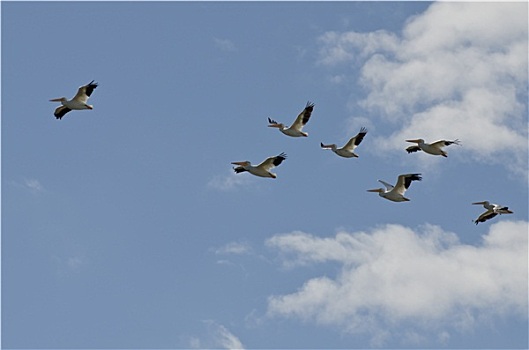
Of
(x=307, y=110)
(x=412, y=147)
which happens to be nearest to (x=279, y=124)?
(x=307, y=110)

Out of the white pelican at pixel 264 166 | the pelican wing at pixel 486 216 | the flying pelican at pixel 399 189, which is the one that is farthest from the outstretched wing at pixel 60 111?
the pelican wing at pixel 486 216

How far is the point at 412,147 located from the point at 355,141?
7.10ft

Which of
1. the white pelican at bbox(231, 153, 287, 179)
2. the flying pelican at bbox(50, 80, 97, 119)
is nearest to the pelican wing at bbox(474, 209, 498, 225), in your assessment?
the white pelican at bbox(231, 153, 287, 179)

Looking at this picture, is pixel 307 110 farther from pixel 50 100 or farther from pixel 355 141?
pixel 50 100

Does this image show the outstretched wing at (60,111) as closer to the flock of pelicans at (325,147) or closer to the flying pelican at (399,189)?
the flock of pelicans at (325,147)

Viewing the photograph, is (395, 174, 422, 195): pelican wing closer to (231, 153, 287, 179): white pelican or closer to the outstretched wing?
(231, 153, 287, 179): white pelican

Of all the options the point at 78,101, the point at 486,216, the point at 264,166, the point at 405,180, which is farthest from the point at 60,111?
the point at 486,216

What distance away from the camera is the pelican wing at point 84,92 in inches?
1801

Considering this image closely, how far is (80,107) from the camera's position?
1828 inches

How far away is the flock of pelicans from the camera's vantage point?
45.7 metres

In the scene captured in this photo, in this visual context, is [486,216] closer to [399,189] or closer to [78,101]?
[399,189]

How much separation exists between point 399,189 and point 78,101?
1033 cm

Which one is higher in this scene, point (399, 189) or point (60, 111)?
point (60, 111)

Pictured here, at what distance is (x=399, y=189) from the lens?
45875 mm
